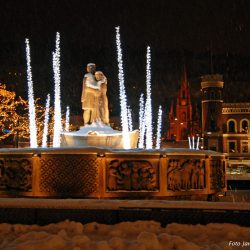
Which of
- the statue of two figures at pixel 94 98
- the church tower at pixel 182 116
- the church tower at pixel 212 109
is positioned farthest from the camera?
the church tower at pixel 182 116

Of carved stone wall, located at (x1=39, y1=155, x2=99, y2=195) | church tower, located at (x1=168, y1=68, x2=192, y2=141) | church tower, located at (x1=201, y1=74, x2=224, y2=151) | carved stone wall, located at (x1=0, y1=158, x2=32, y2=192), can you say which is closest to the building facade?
church tower, located at (x1=201, y1=74, x2=224, y2=151)

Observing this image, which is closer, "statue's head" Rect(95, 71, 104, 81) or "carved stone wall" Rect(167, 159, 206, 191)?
"carved stone wall" Rect(167, 159, 206, 191)

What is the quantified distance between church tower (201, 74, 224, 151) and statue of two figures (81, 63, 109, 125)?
52587 millimetres

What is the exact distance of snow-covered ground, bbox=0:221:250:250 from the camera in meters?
6.49

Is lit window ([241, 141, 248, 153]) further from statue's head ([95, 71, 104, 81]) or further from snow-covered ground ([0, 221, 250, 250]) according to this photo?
snow-covered ground ([0, 221, 250, 250])

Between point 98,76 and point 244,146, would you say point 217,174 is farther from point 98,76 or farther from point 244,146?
point 244,146

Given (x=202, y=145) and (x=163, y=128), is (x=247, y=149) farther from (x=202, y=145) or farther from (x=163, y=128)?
(x=163, y=128)

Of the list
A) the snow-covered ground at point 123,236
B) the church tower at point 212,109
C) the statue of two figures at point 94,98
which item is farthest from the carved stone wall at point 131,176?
the church tower at point 212,109

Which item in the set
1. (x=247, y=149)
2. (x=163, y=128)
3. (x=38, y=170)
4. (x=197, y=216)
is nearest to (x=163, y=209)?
(x=197, y=216)

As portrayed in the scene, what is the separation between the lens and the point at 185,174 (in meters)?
12.6

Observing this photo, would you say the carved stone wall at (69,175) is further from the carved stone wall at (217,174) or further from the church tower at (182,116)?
the church tower at (182,116)

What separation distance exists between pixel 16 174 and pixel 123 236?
230 inches

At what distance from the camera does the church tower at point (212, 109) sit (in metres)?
67.9

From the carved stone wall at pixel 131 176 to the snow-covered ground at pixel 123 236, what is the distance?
407cm
